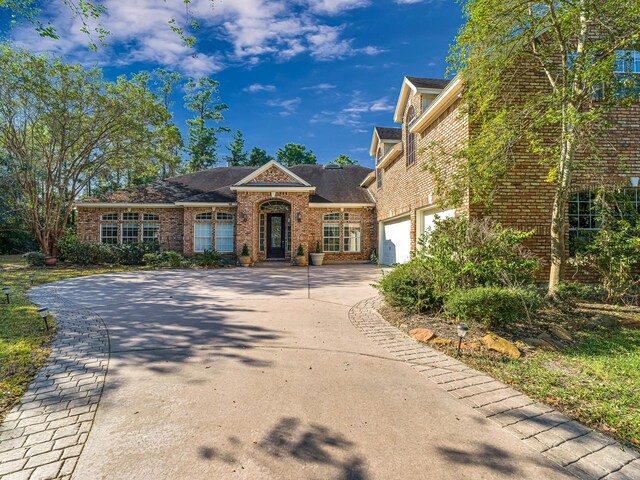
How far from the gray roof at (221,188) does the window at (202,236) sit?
4.89 feet

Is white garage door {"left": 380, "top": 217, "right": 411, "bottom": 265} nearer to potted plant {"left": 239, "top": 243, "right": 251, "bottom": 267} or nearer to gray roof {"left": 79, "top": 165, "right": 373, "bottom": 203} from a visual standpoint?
gray roof {"left": 79, "top": 165, "right": 373, "bottom": 203}

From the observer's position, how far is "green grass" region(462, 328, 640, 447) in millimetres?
2838

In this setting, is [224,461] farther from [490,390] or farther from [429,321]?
[429,321]

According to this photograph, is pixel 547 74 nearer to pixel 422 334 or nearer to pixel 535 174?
pixel 535 174

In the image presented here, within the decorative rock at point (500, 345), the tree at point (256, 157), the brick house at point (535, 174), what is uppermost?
the tree at point (256, 157)

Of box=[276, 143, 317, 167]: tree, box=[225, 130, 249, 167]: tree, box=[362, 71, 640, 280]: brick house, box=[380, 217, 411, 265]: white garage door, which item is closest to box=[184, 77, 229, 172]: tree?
box=[225, 130, 249, 167]: tree

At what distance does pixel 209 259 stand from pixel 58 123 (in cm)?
1033

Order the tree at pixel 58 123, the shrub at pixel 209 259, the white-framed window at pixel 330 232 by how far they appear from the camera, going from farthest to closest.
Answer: the white-framed window at pixel 330 232, the shrub at pixel 209 259, the tree at pixel 58 123

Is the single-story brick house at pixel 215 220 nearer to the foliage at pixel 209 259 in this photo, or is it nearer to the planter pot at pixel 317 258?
the planter pot at pixel 317 258

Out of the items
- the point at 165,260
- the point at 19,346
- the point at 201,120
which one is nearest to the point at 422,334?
the point at 19,346

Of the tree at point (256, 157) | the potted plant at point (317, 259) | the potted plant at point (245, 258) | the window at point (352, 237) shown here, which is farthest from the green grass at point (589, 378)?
the tree at point (256, 157)

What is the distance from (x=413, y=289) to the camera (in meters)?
6.32

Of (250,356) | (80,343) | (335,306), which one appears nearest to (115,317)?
(80,343)

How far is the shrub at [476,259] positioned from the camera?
5625 mm
